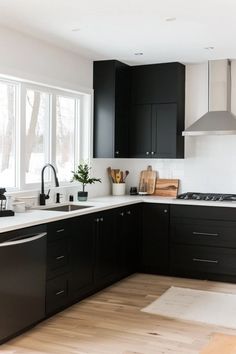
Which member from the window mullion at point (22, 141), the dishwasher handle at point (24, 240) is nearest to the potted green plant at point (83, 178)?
the window mullion at point (22, 141)

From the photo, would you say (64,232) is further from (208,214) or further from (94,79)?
(94,79)

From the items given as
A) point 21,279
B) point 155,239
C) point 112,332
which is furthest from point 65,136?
point 112,332

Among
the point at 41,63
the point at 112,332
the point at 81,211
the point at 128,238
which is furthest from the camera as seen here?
the point at 128,238

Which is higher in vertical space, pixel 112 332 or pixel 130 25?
pixel 130 25

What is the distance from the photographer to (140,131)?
241 inches

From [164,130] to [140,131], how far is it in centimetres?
32

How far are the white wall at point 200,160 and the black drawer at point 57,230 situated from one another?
1.76 meters

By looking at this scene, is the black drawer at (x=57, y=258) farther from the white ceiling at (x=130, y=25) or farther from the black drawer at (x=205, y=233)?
the white ceiling at (x=130, y=25)

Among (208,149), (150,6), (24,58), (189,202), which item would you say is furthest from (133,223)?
(150,6)

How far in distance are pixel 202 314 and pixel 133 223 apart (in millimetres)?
1573

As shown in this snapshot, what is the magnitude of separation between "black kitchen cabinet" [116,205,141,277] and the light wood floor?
2.09 feet

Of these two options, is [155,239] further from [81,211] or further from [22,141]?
[22,141]

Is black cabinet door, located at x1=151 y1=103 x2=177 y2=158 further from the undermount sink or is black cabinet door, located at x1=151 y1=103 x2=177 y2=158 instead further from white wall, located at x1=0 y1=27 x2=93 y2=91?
the undermount sink

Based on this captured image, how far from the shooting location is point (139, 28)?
173 inches
